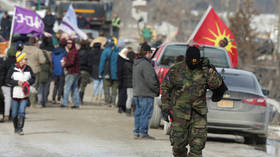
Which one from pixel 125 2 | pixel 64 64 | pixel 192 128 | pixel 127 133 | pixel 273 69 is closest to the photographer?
pixel 192 128

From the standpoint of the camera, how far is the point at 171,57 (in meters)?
16.4

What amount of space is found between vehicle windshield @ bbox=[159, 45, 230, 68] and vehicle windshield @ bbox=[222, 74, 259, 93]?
5.75 ft

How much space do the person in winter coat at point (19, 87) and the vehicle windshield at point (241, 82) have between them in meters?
3.86

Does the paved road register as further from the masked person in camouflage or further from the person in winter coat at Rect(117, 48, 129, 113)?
the masked person in camouflage

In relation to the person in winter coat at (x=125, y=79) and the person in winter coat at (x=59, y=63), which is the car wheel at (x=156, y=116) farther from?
the person in winter coat at (x=59, y=63)

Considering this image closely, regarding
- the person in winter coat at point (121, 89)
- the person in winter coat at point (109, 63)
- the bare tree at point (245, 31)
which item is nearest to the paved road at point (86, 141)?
the person in winter coat at point (121, 89)

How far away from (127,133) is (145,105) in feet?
4.55

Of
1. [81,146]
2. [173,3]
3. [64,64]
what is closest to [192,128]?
[81,146]

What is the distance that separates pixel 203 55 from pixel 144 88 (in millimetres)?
3337

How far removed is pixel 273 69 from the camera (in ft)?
91.3

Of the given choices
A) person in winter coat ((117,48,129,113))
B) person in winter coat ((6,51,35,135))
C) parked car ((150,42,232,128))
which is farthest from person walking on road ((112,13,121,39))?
person in winter coat ((6,51,35,135))

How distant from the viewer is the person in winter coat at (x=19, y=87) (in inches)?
540

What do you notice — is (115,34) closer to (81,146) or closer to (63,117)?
(63,117)

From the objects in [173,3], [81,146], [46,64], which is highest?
[173,3]
